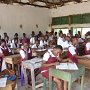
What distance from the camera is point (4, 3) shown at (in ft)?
33.5

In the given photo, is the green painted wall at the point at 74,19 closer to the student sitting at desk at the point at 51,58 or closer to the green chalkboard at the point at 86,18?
the green chalkboard at the point at 86,18

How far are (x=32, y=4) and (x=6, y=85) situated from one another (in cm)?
953

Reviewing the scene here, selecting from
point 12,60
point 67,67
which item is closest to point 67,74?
point 67,67

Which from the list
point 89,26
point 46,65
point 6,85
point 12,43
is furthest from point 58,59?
point 89,26

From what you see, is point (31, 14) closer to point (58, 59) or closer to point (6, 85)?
point (58, 59)

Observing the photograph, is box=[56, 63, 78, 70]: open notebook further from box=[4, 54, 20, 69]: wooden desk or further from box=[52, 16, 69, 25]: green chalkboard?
box=[52, 16, 69, 25]: green chalkboard

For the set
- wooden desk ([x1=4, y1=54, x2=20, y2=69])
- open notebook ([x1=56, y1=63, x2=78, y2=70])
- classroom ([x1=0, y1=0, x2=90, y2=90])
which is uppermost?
classroom ([x1=0, y1=0, x2=90, y2=90])

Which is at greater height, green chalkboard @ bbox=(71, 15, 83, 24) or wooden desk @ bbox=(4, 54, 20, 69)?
green chalkboard @ bbox=(71, 15, 83, 24)

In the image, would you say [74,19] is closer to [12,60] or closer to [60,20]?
[60,20]

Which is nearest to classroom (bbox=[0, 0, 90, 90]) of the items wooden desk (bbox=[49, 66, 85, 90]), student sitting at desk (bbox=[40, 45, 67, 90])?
student sitting at desk (bbox=[40, 45, 67, 90])

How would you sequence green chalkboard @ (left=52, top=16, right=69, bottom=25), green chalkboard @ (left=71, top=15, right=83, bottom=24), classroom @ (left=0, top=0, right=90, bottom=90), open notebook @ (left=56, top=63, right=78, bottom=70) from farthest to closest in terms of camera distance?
green chalkboard @ (left=52, top=16, right=69, bottom=25) → green chalkboard @ (left=71, top=15, right=83, bottom=24) → classroom @ (left=0, top=0, right=90, bottom=90) → open notebook @ (left=56, top=63, right=78, bottom=70)

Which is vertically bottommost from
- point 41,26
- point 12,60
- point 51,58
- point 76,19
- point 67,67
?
point 12,60

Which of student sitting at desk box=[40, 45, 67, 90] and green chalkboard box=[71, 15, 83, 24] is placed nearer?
student sitting at desk box=[40, 45, 67, 90]

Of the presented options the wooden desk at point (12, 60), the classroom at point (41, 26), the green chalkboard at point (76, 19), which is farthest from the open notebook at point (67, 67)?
the green chalkboard at point (76, 19)
